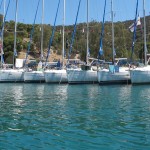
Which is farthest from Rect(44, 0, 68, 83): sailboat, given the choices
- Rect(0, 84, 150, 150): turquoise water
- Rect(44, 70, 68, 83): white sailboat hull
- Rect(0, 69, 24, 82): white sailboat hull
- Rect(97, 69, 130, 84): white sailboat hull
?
Rect(0, 84, 150, 150): turquoise water

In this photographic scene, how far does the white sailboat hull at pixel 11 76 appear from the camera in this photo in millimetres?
60094

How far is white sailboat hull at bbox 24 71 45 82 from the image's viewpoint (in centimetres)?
5853

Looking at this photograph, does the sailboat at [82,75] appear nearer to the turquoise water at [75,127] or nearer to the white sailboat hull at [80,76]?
the white sailboat hull at [80,76]

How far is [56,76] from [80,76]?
4.18 metres

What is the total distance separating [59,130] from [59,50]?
9465 centimetres

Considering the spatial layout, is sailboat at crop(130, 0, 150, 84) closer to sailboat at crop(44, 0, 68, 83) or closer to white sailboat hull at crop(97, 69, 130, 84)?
white sailboat hull at crop(97, 69, 130, 84)

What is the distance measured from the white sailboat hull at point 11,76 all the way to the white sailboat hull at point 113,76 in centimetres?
1474

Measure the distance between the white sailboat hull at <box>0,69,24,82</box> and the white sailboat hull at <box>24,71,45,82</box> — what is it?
1587 mm

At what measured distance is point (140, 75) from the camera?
162 feet

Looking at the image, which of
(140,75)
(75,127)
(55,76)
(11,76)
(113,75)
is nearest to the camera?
(75,127)

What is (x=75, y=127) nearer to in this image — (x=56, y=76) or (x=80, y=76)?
(x=80, y=76)

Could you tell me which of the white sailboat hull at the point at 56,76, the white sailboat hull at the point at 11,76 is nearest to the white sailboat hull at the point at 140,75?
the white sailboat hull at the point at 56,76

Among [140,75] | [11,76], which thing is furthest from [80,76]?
[11,76]

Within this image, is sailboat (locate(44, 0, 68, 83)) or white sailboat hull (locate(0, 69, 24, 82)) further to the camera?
white sailboat hull (locate(0, 69, 24, 82))
